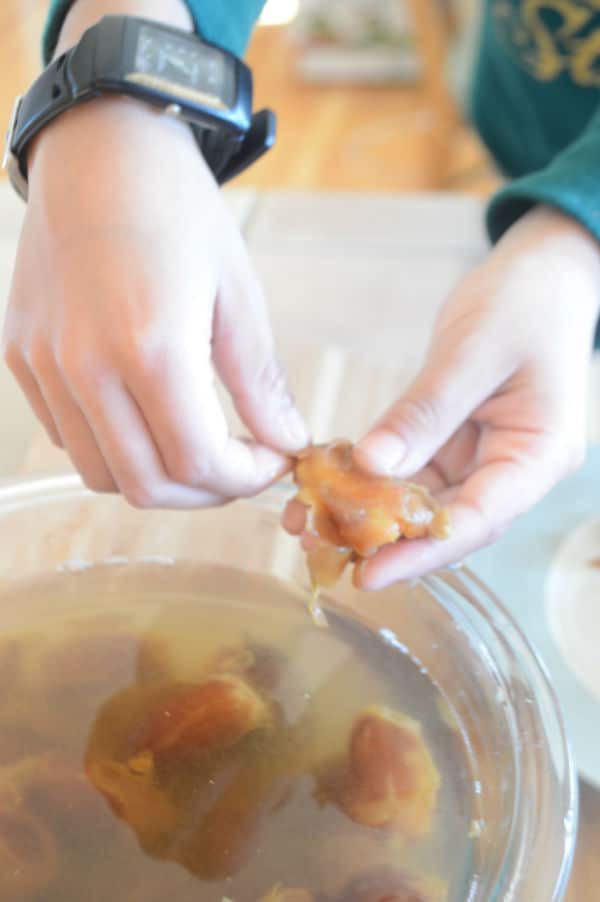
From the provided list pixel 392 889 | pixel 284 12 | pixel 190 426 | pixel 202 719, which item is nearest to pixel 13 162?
pixel 190 426

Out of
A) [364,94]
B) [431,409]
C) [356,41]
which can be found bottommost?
[364,94]

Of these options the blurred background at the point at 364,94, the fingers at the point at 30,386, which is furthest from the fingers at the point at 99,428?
the blurred background at the point at 364,94

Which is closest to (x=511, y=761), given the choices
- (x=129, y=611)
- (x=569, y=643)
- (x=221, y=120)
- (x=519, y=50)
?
(x=569, y=643)

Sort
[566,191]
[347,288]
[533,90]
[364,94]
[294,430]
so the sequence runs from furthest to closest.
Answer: [364,94] < [533,90] < [347,288] < [566,191] < [294,430]

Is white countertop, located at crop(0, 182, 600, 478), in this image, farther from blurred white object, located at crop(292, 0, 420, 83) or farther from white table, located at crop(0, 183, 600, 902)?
blurred white object, located at crop(292, 0, 420, 83)

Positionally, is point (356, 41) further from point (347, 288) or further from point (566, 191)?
point (566, 191)

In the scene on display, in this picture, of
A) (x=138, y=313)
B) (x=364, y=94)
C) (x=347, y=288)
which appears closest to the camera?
(x=138, y=313)
